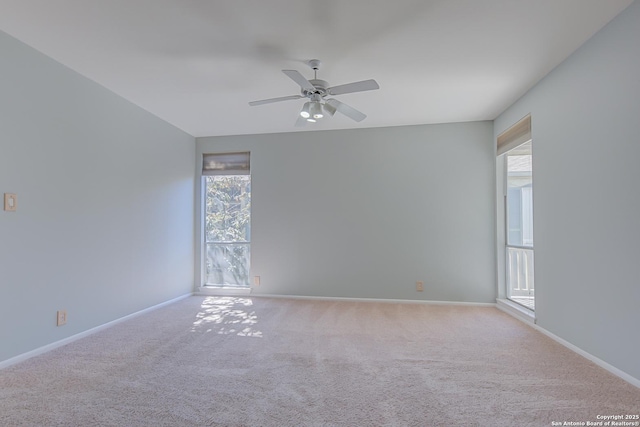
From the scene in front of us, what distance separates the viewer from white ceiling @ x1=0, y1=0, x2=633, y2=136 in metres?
2.04

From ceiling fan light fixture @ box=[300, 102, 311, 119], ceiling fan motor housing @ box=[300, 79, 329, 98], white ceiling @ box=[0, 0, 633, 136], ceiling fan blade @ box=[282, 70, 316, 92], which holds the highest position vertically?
white ceiling @ box=[0, 0, 633, 136]

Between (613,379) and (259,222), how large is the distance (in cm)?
400

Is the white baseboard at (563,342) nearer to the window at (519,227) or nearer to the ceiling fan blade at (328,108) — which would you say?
the window at (519,227)

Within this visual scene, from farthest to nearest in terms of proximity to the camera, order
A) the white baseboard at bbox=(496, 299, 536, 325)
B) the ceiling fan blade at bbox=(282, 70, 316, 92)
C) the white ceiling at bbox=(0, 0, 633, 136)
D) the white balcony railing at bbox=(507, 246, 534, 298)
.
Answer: the white balcony railing at bbox=(507, 246, 534, 298) < the white baseboard at bbox=(496, 299, 536, 325) < the ceiling fan blade at bbox=(282, 70, 316, 92) < the white ceiling at bbox=(0, 0, 633, 136)

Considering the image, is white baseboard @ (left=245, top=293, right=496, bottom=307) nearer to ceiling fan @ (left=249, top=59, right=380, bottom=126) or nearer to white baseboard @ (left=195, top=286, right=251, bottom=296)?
white baseboard @ (left=195, top=286, right=251, bottom=296)

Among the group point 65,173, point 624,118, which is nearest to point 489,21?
point 624,118

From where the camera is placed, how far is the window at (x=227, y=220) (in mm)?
4895

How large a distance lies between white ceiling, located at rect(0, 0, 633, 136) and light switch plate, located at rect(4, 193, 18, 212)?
117cm

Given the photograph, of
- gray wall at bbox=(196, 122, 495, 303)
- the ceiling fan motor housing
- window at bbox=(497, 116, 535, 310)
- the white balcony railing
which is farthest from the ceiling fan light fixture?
Answer: the white balcony railing

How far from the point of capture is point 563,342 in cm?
276

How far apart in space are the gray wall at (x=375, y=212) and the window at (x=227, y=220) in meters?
0.17

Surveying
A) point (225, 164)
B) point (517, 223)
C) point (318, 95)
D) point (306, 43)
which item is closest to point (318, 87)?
point (318, 95)

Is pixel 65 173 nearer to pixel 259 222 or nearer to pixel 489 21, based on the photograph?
pixel 259 222

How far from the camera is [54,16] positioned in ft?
6.92
